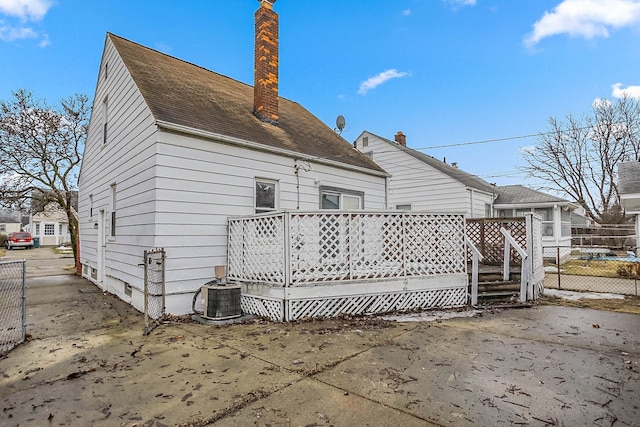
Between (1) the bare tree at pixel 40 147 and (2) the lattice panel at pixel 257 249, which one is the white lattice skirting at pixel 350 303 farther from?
(1) the bare tree at pixel 40 147

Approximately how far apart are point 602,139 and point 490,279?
24.0 metres

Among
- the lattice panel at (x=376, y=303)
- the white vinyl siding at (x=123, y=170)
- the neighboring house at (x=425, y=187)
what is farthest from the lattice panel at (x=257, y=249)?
the neighboring house at (x=425, y=187)

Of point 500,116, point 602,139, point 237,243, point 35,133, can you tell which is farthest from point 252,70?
point 602,139

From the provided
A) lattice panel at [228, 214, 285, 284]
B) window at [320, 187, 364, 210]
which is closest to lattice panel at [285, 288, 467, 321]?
lattice panel at [228, 214, 285, 284]

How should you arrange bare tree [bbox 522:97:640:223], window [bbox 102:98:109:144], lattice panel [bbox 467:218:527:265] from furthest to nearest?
1. bare tree [bbox 522:97:640:223]
2. window [bbox 102:98:109:144]
3. lattice panel [bbox 467:218:527:265]

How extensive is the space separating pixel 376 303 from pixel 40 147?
59.2 feet

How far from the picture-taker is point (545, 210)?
54.1 ft

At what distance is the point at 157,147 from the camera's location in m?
6.05

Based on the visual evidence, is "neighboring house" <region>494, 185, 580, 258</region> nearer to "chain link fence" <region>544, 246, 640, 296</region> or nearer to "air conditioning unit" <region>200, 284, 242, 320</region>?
"chain link fence" <region>544, 246, 640, 296</region>

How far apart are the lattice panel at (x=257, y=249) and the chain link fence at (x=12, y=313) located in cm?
319

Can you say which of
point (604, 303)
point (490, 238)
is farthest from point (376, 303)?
point (604, 303)

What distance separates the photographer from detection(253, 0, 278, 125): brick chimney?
29.0 feet

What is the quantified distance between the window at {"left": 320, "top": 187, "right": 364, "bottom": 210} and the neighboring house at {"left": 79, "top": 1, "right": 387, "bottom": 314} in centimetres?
3

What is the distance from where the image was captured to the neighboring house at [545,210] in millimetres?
16062
